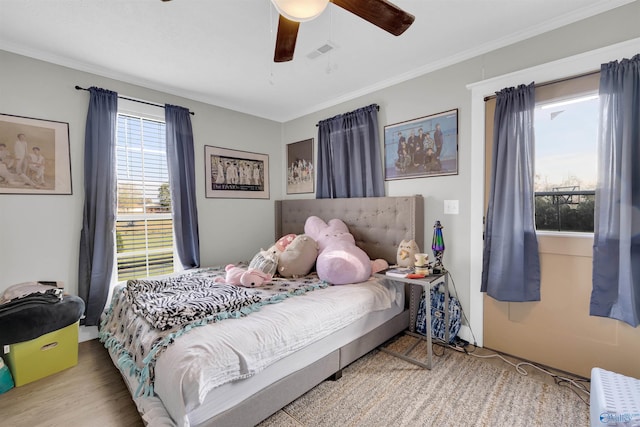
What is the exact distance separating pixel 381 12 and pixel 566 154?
5.93ft

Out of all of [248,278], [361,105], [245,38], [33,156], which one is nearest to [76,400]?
[248,278]

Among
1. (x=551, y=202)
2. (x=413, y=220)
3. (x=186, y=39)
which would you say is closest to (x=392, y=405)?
(x=413, y=220)

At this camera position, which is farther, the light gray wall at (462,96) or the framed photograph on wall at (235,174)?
the framed photograph on wall at (235,174)

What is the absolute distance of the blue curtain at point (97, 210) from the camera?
104 inches

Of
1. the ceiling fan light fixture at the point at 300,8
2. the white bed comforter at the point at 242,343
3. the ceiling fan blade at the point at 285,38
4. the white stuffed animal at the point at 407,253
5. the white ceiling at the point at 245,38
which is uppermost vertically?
the white ceiling at the point at 245,38

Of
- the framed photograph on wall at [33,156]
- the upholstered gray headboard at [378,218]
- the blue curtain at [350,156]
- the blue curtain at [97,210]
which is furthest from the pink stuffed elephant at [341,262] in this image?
the framed photograph on wall at [33,156]

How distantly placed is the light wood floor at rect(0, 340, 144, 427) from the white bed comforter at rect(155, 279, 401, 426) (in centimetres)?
67

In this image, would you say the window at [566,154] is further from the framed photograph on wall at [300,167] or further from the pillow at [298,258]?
the framed photograph on wall at [300,167]

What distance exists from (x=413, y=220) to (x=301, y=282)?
1.23 m

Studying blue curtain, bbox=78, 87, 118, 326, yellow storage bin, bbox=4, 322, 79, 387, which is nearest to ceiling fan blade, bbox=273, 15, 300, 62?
blue curtain, bbox=78, 87, 118, 326

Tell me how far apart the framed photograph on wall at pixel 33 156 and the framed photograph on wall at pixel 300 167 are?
2480mm

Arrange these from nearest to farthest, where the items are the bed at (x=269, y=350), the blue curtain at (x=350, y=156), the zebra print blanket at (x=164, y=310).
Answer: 1. the bed at (x=269, y=350)
2. the zebra print blanket at (x=164, y=310)
3. the blue curtain at (x=350, y=156)

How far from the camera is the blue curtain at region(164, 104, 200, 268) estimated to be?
126 inches

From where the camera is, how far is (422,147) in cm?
285
